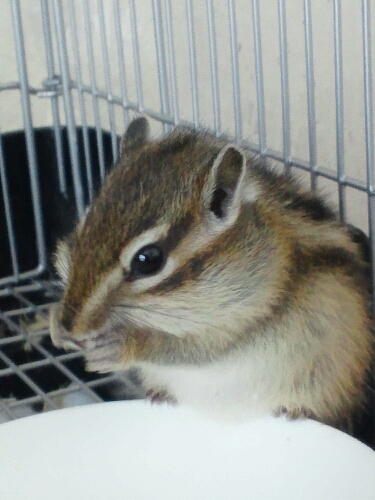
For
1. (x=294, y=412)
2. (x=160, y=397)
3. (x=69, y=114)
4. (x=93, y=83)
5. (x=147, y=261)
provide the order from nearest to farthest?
(x=147, y=261) < (x=294, y=412) < (x=160, y=397) < (x=93, y=83) < (x=69, y=114)

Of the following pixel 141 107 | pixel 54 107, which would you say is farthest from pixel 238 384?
pixel 54 107

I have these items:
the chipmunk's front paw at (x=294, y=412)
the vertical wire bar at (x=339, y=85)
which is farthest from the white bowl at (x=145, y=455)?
the vertical wire bar at (x=339, y=85)

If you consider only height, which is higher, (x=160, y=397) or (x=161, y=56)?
(x=161, y=56)

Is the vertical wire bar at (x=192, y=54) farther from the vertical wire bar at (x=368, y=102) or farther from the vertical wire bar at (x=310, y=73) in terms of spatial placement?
the vertical wire bar at (x=368, y=102)

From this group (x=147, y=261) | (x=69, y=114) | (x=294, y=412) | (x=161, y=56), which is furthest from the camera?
(x=69, y=114)

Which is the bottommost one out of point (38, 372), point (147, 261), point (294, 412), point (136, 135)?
point (38, 372)

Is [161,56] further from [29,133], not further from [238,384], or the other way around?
[238,384]

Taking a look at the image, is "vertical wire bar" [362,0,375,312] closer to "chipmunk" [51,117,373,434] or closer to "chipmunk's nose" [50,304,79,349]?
"chipmunk" [51,117,373,434]
